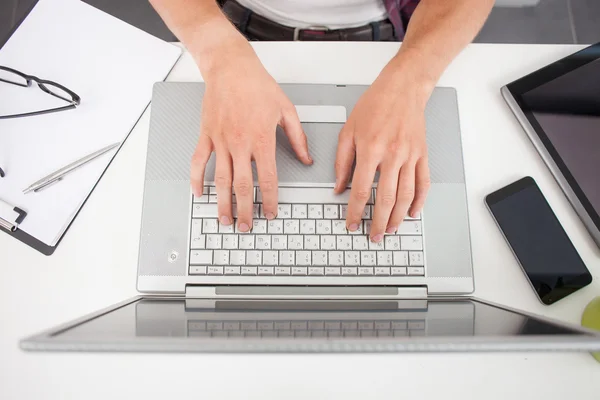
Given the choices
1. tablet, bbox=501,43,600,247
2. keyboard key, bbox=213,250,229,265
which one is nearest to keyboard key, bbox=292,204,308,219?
keyboard key, bbox=213,250,229,265

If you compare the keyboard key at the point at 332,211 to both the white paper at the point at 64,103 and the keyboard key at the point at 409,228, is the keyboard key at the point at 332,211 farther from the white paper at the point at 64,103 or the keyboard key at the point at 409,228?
the white paper at the point at 64,103

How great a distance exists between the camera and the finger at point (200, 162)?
0.57 metres

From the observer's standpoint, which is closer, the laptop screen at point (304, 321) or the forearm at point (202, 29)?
the laptop screen at point (304, 321)

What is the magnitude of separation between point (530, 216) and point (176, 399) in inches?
21.7

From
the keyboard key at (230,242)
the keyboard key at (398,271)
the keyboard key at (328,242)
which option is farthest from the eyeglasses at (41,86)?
the keyboard key at (398,271)

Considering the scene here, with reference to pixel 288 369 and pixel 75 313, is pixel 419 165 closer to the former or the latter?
pixel 288 369

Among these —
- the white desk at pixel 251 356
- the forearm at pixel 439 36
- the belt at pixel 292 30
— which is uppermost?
the belt at pixel 292 30

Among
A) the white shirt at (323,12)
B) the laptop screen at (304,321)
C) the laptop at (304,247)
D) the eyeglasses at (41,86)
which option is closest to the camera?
the laptop screen at (304,321)

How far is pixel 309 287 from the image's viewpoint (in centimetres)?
58

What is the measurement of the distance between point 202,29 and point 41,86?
0.87 ft

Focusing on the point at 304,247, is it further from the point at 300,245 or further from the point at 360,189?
the point at 360,189

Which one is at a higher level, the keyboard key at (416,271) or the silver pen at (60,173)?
the silver pen at (60,173)

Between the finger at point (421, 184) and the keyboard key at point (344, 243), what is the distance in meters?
0.10

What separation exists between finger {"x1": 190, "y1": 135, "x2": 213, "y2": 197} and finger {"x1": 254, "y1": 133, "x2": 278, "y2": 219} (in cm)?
7
